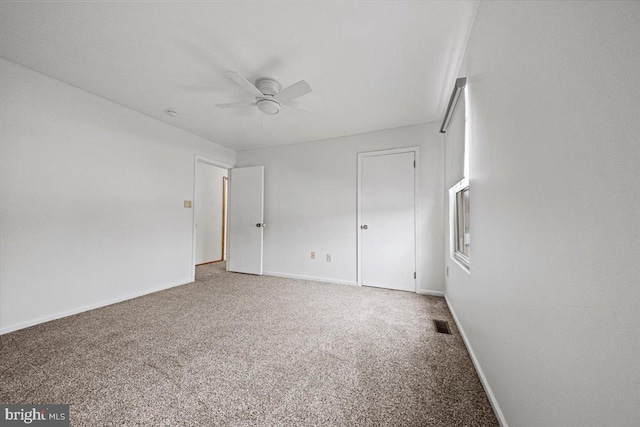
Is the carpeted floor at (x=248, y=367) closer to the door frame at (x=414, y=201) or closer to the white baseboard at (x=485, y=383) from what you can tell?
the white baseboard at (x=485, y=383)

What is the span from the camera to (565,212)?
2.31 ft

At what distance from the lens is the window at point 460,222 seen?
2269 mm

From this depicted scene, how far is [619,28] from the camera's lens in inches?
20.9

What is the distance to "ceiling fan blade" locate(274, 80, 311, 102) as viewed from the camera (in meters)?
1.96

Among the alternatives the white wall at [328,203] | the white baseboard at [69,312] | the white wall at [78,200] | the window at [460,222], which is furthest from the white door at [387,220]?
the white baseboard at [69,312]

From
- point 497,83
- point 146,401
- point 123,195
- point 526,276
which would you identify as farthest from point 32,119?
point 526,276

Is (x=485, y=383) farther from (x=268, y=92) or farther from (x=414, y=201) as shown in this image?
(x=268, y=92)

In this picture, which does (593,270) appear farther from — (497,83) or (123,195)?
(123,195)

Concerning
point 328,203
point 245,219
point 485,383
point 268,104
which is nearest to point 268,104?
point 268,104

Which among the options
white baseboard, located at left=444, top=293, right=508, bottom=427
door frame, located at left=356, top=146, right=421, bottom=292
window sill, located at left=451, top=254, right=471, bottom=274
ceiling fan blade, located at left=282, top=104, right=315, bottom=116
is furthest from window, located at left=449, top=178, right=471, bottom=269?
ceiling fan blade, located at left=282, top=104, right=315, bottom=116

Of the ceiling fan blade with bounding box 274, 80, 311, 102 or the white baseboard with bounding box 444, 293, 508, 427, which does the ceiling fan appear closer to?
the ceiling fan blade with bounding box 274, 80, 311, 102

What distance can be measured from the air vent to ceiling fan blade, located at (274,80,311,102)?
8.11 feet

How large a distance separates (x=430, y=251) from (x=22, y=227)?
4.40 meters

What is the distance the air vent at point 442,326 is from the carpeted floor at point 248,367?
0.05m
